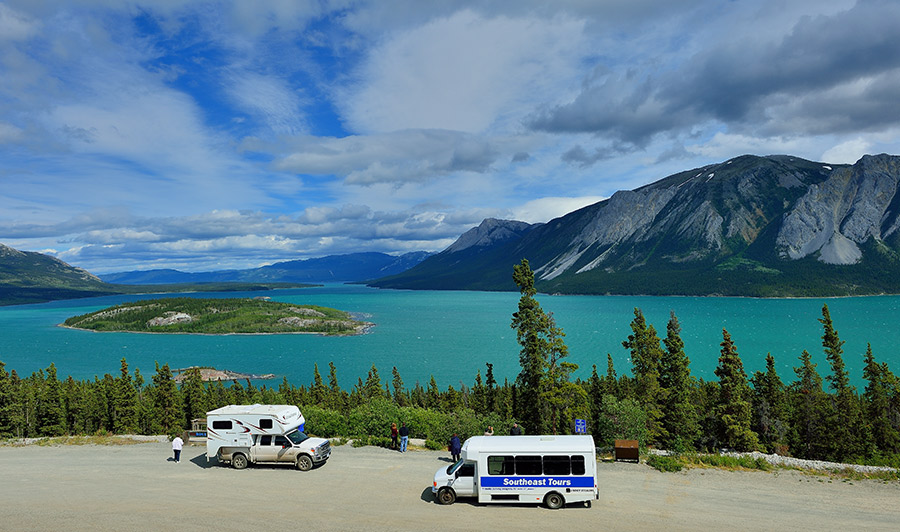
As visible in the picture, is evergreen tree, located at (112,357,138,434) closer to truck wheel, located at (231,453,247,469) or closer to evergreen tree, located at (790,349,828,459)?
truck wheel, located at (231,453,247,469)

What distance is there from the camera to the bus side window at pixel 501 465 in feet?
73.0

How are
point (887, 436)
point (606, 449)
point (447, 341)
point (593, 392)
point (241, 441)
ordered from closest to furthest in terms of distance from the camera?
point (241, 441) → point (606, 449) → point (887, 436) → point (593, 392) → point (447, 341)

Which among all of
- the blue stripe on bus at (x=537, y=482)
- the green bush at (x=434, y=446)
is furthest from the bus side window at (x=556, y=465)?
the green bush at (x=434, y=446)

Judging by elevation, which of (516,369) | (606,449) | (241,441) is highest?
(241,441)

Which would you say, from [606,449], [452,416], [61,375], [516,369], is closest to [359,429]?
[452,416]

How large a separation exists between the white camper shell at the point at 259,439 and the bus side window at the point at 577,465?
1452 cm

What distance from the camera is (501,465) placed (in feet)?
73.2

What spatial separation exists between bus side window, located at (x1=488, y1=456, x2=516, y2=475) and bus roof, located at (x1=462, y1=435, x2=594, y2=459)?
13.8 inches

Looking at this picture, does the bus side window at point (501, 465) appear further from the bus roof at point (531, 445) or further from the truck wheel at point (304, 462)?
the truck wheel at point (304, 462)

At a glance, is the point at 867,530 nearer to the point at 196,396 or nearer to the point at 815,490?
the point at 815,490

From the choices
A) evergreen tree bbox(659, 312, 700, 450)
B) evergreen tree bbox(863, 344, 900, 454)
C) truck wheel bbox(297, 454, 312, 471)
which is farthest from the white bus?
evergreen tree bbox(863, 344, 900, 454)

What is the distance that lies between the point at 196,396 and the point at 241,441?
60.0 metres

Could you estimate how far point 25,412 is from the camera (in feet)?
230

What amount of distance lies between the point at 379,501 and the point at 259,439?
931 cm
